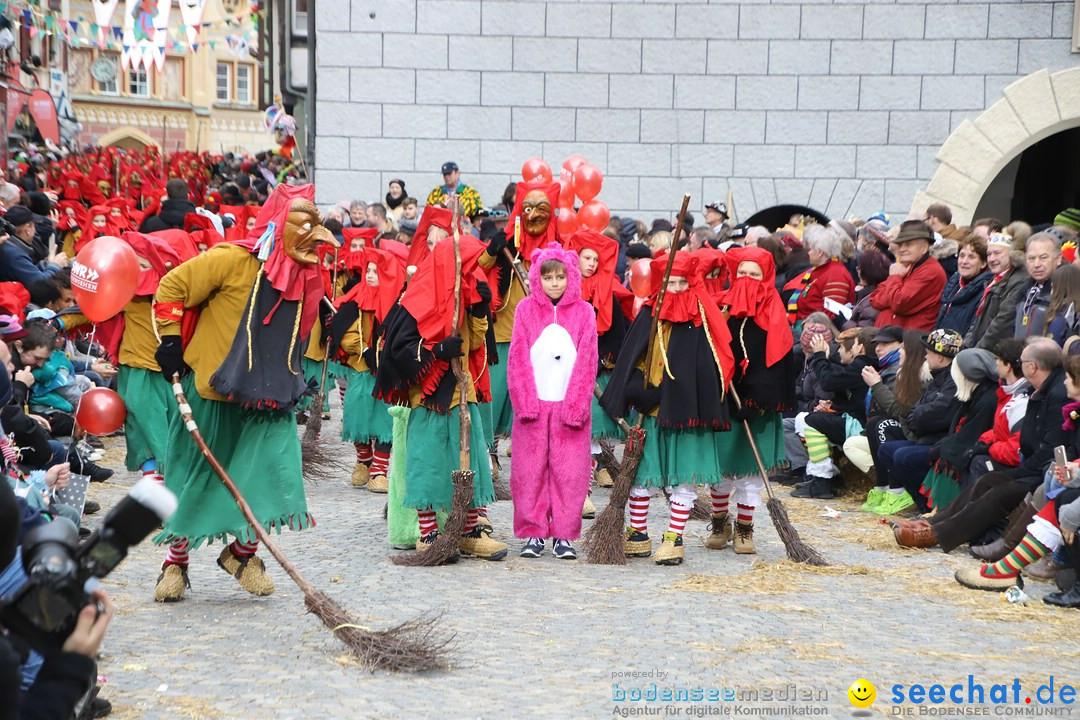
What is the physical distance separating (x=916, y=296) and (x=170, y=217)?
22.8 feet

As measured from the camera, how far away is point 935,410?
29.1 feet

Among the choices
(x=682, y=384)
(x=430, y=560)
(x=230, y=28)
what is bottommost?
(x=430, y=560)

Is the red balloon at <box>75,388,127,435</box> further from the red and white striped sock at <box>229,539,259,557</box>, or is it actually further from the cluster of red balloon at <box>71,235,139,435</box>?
the red and white striped sock at <box>229,539,259,557</box>

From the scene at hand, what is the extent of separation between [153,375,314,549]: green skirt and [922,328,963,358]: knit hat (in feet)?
15.4

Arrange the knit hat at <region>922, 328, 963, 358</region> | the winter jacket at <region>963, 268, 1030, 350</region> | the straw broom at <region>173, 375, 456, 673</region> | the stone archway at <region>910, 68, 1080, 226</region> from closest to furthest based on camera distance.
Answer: the straw broom at <region>173, 375, 456, 673</region> < the winter jacket at <region>963, 268, 1030, 350</region> < the knit hat at <region>922, 328, 963, 358</region> < the stone archway at <region>910, 68, 1080, 226</region>

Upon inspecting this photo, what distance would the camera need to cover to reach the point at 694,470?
755 centimetres

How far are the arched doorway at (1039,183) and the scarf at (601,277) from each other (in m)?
9.92

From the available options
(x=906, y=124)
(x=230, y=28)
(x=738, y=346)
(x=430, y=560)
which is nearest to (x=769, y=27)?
(x=906, y=124)

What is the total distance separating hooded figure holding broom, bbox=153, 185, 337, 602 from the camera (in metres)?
6.29

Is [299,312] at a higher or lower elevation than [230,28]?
lower

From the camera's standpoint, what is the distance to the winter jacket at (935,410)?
28.9 ft

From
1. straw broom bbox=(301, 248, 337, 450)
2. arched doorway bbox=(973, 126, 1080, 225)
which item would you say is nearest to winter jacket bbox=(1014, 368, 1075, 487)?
straw broom bbox=(301, 248, 337, 450)

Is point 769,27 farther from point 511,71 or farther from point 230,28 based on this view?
point 230,28

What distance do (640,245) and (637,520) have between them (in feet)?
15.3
